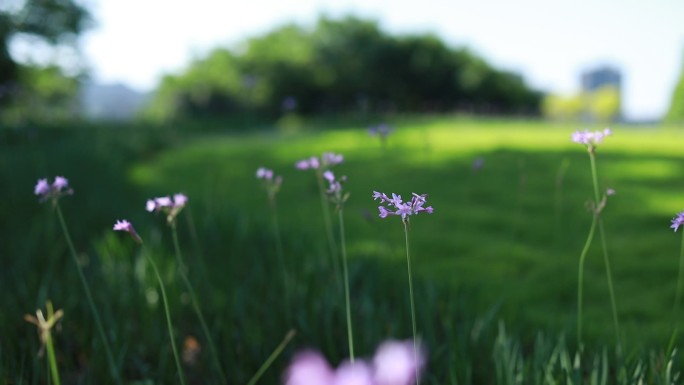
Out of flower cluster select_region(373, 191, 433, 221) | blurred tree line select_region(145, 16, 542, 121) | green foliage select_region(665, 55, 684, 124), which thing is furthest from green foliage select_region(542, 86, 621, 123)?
flower cluster select_region(373, 191, 433, 221)

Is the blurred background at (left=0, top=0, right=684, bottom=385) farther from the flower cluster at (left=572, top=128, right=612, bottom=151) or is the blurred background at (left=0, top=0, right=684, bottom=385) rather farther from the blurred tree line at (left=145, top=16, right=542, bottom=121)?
the blurred tree line at (left=145, top=16, right=542, bottom=121)

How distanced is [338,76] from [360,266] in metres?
21.7

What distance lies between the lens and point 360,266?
290cm

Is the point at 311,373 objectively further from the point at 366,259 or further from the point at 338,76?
the point at 338,76

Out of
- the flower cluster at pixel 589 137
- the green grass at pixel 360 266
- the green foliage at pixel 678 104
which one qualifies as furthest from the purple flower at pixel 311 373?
the green foliage at pixel 678 104

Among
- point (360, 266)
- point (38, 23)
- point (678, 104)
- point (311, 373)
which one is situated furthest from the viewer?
point (38, 23)

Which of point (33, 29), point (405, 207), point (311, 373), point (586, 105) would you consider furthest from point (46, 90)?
point (311, 373)

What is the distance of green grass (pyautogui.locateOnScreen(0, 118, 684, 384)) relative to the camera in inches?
84.4

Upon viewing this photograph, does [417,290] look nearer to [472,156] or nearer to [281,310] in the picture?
[281,310]

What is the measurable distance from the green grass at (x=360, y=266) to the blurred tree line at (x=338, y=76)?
55.1ft

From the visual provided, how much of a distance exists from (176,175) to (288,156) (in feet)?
5.33

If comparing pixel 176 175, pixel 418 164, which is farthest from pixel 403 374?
pixel 176 175

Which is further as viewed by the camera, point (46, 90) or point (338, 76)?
point (46, 90)

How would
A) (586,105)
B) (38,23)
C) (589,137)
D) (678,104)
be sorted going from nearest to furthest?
(589,137)
(678,104)
(38,23)
(586,105)
